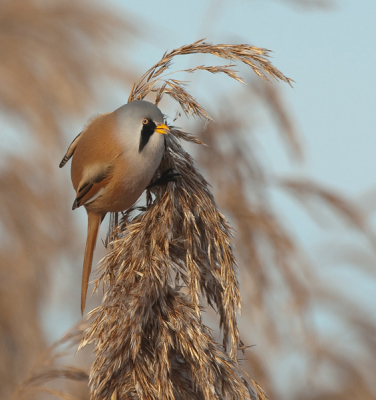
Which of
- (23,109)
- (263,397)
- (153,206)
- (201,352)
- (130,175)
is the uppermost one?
(23,109)

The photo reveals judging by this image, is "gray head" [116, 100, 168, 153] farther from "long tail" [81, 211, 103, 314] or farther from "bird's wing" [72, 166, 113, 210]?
"long tail" [81, 211, 103, 314]

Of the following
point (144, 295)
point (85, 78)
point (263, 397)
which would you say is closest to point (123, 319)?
point (144, 295)

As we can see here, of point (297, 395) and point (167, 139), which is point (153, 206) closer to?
point (167, 139)

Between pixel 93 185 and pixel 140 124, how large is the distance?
0.34 meters

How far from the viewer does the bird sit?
183 cm

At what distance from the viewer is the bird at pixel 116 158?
1.83 m

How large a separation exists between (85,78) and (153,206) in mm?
1728

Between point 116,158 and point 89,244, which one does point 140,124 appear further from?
point 89,244

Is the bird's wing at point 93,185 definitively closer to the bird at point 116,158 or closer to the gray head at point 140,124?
the bird at point 116,158

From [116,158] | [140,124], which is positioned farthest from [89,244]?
[140,124]

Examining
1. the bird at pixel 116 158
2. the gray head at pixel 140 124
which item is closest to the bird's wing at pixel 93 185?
the bird at pixel 116 158

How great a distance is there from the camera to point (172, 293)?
181 centimetres

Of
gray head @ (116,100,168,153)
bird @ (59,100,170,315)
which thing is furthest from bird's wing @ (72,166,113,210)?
gray head @ (116,100,168,153)

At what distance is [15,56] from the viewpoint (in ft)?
10.8
